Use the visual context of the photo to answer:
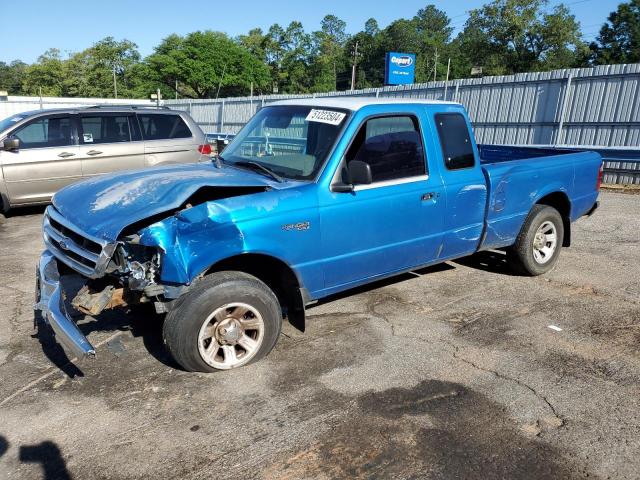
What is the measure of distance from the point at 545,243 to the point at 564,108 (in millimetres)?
9133

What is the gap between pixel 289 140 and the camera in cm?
435

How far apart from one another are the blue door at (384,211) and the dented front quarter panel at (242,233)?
0.16 meters

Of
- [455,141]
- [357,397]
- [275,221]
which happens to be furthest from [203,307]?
[455,141]

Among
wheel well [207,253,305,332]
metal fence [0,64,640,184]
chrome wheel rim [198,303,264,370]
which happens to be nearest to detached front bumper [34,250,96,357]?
chrome wheel rim [198,303,264,370]

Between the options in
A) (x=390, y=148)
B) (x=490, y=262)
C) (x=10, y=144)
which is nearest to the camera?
(x=390, y=148)

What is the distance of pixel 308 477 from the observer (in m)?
2.58

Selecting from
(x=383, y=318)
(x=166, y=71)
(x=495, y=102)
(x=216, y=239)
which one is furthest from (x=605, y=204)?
(x=166, y=71)

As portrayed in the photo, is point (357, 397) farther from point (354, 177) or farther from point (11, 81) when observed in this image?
point (11, 81)

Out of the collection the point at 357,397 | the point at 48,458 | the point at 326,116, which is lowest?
the point at 48,458

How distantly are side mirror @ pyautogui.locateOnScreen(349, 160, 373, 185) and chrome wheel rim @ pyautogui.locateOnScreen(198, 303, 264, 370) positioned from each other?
123cm

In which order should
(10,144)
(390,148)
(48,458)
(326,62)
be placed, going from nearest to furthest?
(48,458) → (390,148) → (10,144) → (326,62)

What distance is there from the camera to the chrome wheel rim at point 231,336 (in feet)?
11.3

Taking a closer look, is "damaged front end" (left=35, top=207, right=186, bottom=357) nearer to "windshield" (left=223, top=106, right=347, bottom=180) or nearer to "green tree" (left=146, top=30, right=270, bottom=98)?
"windshield" (left=223, top=106, right=347, bottom=180)

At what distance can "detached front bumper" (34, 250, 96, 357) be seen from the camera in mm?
3085
